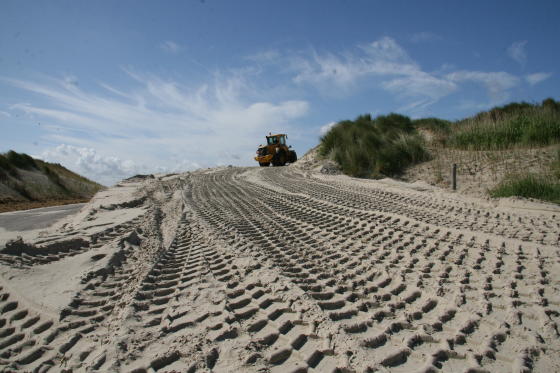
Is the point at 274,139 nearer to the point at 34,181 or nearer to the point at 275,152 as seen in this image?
the point at 275,152

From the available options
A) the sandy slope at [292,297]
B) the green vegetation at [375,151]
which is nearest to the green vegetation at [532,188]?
the sandy slope at [292,297]

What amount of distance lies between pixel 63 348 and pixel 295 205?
4.83 m

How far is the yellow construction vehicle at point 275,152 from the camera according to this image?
21.6 m

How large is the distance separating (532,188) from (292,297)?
276 inches

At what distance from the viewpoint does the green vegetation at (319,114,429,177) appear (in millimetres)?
12715

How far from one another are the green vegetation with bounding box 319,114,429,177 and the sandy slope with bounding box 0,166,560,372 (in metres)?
7.67

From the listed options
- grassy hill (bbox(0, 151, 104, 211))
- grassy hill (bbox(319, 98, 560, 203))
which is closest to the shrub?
grassy hill (bbox(0, 151, 104, 211))

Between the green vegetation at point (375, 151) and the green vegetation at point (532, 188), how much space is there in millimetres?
4884

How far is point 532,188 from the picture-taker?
719cm

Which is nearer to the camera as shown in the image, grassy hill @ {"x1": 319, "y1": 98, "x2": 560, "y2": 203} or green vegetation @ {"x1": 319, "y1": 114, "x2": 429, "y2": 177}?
grassy hill @ {"x1": 319, "y1": 98, "x2": 560, "y2": 203}

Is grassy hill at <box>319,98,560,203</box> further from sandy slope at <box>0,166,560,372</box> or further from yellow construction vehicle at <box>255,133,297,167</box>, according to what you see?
yellow construction vehicle at <box>255,133,297,167</box>

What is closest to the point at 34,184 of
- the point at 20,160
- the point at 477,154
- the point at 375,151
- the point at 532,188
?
the point at 20,160

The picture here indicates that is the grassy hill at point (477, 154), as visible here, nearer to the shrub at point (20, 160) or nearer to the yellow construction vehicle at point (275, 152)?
the yellow construction vehicle at point (275, 152)

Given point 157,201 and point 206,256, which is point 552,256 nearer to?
point 206,256
